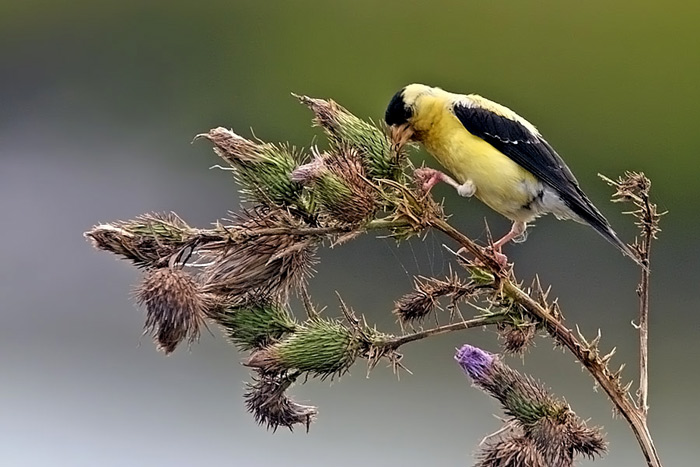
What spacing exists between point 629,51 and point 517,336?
64.3 inches

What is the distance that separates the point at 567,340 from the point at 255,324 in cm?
43

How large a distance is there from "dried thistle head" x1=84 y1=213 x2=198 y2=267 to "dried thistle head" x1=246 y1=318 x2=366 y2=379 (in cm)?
19

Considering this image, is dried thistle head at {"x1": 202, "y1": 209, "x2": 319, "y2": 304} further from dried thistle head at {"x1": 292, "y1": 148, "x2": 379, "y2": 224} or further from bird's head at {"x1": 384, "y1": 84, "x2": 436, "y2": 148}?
bird's head at {"x1": 384, "y1": 84, "x2": 436, "y2": 148}

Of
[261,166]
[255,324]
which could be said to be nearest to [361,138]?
A: [261,166]

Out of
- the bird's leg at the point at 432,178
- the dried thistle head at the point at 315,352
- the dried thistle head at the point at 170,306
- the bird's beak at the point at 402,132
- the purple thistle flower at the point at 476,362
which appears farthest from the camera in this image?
the bird's beak at the point at 402,132

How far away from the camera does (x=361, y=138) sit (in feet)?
3.78

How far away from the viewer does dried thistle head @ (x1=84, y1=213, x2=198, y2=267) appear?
103 centimetres

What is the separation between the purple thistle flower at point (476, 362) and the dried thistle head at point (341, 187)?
31 cm

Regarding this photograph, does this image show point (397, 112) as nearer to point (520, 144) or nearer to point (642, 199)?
point (520, 144)

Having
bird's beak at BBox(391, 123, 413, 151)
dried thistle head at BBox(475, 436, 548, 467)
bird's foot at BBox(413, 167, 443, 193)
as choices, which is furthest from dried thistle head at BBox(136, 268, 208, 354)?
bird's beak at BBox(391, 123, 413, 151)

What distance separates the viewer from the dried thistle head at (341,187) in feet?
3.33

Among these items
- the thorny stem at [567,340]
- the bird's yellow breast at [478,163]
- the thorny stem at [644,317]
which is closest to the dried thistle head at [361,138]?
the thorny stem at [567,340]

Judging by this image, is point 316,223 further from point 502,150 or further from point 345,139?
point 502,150

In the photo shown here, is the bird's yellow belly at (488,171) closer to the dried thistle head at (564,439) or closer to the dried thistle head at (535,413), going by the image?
the dried thistle head at (535,413)
